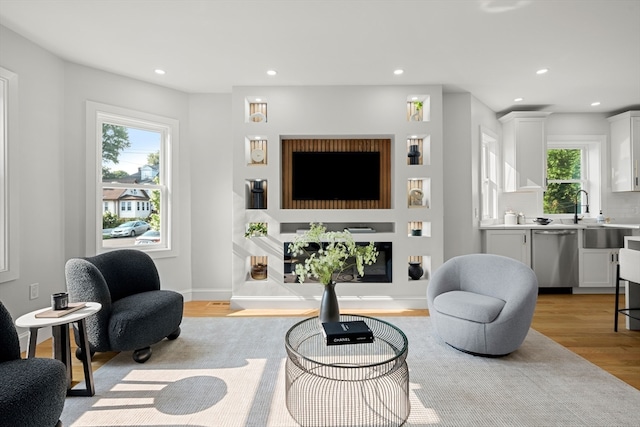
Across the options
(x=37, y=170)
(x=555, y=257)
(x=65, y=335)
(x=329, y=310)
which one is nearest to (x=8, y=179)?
(x=37, y=170)

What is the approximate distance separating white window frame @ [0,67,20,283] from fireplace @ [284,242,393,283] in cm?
249

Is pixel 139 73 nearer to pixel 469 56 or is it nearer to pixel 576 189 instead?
pixel 469 56

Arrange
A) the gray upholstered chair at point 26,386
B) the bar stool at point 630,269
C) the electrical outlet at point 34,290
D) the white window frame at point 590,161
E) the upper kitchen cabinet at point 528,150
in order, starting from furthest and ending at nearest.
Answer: the white window frame at point 590,161
the upper kitchen cabinet at point 528,150
the electrical outlet at point 34,290
the bar stool at point 630,269
the gray upholstered chair at point 26,386

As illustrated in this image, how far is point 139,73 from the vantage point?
3.69 meters

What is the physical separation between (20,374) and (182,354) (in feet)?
4.13

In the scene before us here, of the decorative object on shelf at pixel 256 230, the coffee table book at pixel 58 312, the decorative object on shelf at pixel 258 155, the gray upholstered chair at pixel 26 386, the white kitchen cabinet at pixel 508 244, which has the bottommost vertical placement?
the gray upholstered chair at pixel 26 386

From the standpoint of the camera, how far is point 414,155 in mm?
4156

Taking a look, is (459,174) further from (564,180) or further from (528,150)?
(564,180)

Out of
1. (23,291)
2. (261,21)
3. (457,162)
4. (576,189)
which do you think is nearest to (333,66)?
(261,21)

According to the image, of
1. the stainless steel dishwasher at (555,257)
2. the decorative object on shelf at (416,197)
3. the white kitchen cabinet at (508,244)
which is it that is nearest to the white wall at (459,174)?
the white kitchen cabinet at (508,244)

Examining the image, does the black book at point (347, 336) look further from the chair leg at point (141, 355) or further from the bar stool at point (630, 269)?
the bar stool at point (630, 269)

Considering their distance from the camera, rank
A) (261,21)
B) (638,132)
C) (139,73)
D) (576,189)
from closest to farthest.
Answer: (261,21) → (139,73) → (638,132) → (576,189)

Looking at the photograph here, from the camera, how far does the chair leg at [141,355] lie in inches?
99.0

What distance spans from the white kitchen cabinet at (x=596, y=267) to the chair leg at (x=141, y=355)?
17.1 feet
